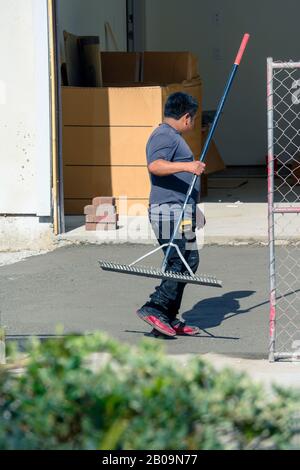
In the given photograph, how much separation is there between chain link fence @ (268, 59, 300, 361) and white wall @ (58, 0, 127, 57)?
2.49 m

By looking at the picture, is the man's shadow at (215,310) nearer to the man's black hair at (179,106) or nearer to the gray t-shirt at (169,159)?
the gray t-shirt at (169,159)

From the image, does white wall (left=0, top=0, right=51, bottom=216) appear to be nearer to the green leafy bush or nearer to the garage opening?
the garage opening

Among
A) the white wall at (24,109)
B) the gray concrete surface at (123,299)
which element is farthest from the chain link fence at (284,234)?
the white wall at (24,109)

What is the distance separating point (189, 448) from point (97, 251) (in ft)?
25.2

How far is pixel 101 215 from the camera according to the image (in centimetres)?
1155

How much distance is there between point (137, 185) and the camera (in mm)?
12125

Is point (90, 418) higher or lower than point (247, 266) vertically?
higher

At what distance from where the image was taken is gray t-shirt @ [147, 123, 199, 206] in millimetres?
7559

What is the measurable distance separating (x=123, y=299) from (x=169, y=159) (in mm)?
1831

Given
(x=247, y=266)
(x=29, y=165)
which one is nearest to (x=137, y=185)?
(x=29, y=165)

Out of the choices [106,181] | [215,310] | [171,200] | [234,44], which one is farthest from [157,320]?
[234,44]

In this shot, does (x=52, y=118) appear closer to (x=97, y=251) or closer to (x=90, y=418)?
(x=97, y=251)

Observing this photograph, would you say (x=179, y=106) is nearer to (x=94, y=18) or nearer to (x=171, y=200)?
(x=171, y=200)

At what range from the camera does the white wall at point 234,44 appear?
1684cm
